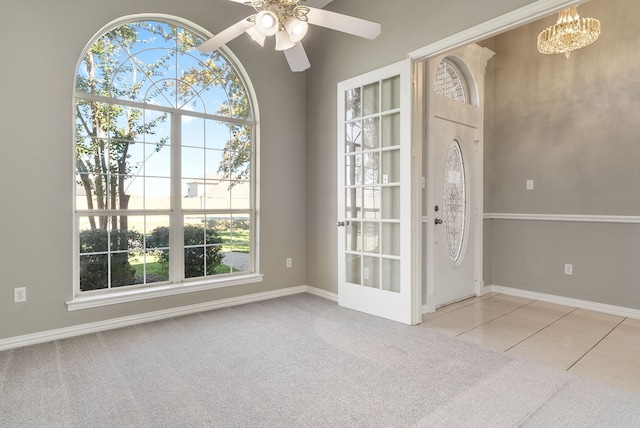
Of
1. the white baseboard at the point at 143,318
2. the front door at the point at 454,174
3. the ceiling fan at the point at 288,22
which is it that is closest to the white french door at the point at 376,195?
the front door at the point at 454,174

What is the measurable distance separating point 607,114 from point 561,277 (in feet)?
5.79

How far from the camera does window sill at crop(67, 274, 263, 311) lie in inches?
120

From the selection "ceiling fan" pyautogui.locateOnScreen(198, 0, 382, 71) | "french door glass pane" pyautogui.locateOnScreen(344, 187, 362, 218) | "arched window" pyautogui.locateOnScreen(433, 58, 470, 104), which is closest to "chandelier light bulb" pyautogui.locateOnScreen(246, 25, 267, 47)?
"ceiling fan" pyautogui.locateOnScreen(198, 0, 382, 71)

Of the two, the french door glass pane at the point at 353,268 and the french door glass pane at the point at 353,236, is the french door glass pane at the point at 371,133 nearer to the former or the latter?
the french door glass pane at the point at 353,236

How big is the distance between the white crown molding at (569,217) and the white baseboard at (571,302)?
0.86 meters

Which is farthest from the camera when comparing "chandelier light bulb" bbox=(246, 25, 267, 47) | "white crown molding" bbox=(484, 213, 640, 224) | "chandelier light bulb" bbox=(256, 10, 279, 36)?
"white crown molding" bbox=(484, 213, 640, 224)

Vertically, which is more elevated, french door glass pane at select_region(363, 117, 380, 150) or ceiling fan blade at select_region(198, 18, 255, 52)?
ceiling fan blade at select_region(198, 18, 255, 52)

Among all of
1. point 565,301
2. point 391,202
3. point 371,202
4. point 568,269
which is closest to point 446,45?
point 391,202

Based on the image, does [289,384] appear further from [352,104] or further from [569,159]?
[569,159]

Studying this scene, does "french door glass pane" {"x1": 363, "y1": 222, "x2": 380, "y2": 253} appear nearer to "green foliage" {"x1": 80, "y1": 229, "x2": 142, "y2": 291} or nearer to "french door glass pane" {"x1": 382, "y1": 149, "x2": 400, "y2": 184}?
"french door glass pane" {"x1": 382, "y1": 149, "x2": 400, "y2": 184}

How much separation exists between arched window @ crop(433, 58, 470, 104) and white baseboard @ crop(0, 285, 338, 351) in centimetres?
263

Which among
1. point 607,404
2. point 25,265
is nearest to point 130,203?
point 25,265

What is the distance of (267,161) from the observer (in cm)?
420

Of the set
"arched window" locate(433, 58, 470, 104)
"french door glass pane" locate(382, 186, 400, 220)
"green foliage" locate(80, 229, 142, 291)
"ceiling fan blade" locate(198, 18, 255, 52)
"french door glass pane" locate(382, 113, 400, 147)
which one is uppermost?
"arched window" locate(433, 58, 470, 104)
